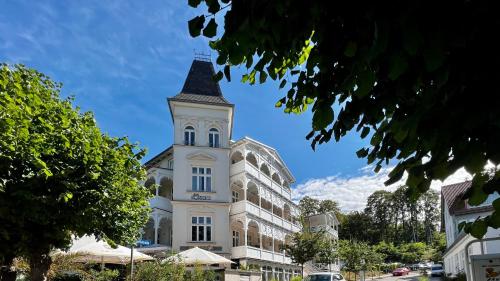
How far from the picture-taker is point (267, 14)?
296 centimetres

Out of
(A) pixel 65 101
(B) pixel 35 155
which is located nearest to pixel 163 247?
(A) pixel 65 101

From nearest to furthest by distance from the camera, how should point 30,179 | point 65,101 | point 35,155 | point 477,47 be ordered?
point 477,47
point 35,155
point 30,179
point 65,101

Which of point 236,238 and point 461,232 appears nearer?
point 461,232

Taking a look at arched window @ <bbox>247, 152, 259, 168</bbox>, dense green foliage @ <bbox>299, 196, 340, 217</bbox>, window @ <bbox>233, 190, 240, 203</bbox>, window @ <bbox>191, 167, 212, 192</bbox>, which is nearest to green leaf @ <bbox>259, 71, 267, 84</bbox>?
window @ <bbox>191, 167, 212, 192</bbox>

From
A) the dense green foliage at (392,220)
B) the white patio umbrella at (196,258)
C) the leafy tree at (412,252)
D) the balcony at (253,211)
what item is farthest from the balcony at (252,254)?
the dense green foliage at (392,220)

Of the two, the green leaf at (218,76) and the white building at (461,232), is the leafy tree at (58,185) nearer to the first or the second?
the green leaf at (218,76)

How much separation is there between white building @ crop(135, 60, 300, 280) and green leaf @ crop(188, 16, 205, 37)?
33.0 meters

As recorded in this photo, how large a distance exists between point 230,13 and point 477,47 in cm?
157

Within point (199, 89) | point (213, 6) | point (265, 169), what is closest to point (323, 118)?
point (213, 6)

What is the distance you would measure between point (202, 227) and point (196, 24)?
35.0 m

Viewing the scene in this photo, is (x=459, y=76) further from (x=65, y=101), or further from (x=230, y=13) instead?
(x=65, y=101)

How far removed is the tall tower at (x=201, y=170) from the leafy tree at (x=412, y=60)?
33.7 meters

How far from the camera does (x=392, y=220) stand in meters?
113

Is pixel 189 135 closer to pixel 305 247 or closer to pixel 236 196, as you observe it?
pixel 236 196
